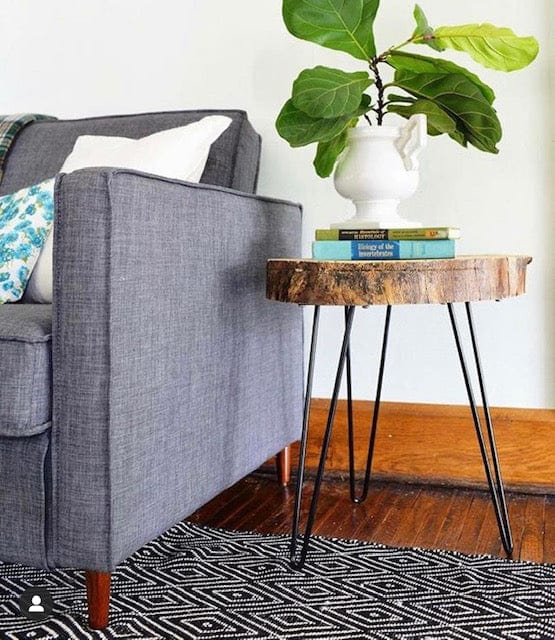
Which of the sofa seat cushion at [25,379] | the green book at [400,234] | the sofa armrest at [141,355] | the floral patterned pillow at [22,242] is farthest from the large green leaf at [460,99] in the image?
the sofa seat cushion at [25,379]

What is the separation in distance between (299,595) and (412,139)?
0.78m

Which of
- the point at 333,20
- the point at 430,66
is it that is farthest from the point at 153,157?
the point at 430,66

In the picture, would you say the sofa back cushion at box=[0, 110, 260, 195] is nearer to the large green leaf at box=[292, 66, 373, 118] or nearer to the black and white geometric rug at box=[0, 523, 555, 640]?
the large green leaf at box=[292, 66, 373, 118]

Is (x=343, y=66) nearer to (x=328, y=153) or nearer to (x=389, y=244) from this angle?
A: (x=328, y=153)

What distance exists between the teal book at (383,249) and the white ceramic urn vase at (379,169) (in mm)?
66

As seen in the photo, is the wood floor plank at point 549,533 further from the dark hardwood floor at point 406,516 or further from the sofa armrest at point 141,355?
the sofa armrest at point 141,355

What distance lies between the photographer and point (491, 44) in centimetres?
156

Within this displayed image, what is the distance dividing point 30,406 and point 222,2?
1.32 metres

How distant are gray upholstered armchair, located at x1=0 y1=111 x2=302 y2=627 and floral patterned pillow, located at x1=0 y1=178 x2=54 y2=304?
7 centimetres

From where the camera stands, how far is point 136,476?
1.23 meters

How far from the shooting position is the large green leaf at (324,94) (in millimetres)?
1439

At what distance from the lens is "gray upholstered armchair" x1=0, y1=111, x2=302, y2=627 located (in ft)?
3.82

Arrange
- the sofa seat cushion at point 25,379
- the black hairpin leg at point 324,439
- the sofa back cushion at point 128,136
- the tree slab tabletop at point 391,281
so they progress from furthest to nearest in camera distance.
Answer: the sofa back cushion at point 128,136 → the black hairpin leg at point 324,439 → the tree slab tabletop at point 391,281 → the sofa seat cushion at point 25,379

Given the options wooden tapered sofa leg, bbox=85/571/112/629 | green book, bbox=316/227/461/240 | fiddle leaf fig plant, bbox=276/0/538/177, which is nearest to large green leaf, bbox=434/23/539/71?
fiddle leaf fig plant, bbox=276/0/538/177
